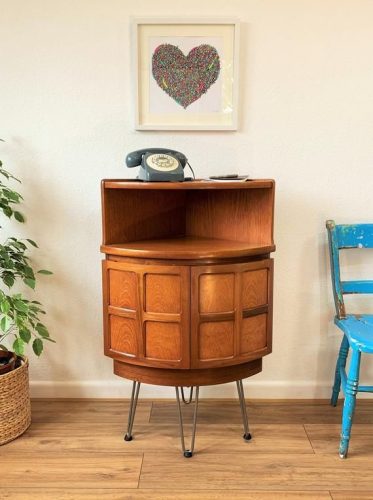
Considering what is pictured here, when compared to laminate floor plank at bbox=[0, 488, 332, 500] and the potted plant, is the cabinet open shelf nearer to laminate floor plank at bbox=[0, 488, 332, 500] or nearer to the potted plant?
the potted plant

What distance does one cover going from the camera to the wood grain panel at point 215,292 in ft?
5.53

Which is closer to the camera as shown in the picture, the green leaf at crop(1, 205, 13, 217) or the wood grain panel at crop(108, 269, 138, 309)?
the wood grain panel at crop(108, 269, 138, 309)

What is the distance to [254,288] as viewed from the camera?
1.78m

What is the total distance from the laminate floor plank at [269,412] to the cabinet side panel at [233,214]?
80 centimetres

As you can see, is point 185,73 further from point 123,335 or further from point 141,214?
point 123,335

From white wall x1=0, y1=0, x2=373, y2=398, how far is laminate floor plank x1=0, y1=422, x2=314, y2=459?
0.29 m

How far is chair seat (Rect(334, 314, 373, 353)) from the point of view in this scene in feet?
5.86

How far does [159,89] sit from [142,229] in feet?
2.07

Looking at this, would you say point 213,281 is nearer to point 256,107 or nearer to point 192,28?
point 256,107

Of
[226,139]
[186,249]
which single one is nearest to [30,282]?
[186,249]

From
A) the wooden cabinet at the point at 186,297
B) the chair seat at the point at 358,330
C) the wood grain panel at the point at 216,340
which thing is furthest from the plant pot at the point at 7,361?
the chair seat at the point at 358,330

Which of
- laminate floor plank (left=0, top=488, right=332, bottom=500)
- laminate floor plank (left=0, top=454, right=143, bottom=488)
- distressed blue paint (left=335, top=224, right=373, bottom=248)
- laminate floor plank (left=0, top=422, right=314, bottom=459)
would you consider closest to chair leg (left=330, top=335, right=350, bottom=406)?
laminate floor plank (left=0, top=422, right=314, bottom=459)

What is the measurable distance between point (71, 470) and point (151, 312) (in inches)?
25.6

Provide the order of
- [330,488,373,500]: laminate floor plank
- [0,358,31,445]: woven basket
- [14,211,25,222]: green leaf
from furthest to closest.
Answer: [14,211,25,222]: green leaf → [0,358,31,445]: woven basket → [330,488,373,500]: laminate floor plank
